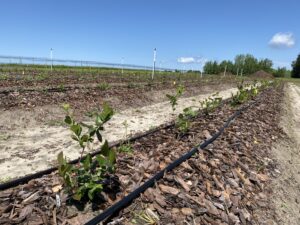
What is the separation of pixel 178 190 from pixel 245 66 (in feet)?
319

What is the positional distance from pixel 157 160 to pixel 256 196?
145 centimetres

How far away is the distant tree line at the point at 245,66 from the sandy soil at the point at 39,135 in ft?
264

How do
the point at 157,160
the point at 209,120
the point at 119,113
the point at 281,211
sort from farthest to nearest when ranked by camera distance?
the point at 119,113 → the point at 209,120 → the point at 157,160 → the point at 281,211

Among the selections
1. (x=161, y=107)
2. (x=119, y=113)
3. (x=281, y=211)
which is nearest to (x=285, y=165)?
(x=281, y=211)

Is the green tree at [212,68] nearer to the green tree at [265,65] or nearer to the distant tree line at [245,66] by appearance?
the distant tree line at [245,66]

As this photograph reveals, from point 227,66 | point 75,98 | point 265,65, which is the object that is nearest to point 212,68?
point 227,66

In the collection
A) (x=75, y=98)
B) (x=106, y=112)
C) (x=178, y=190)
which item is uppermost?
(x=106, y=112)

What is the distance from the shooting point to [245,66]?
95750 millimetres

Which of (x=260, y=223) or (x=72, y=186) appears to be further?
(x=260, y=223)

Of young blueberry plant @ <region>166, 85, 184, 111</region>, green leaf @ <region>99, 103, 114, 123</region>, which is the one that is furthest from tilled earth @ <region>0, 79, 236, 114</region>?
green leaf @ <region>99, 103, 114, 123</region>

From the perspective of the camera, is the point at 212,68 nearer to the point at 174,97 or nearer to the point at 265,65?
the point at 265,65

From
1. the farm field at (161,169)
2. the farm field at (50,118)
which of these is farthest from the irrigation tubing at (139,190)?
the farm field at (50,118)

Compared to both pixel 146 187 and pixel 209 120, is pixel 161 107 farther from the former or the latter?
pixel 146 187

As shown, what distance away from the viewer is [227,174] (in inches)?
184
